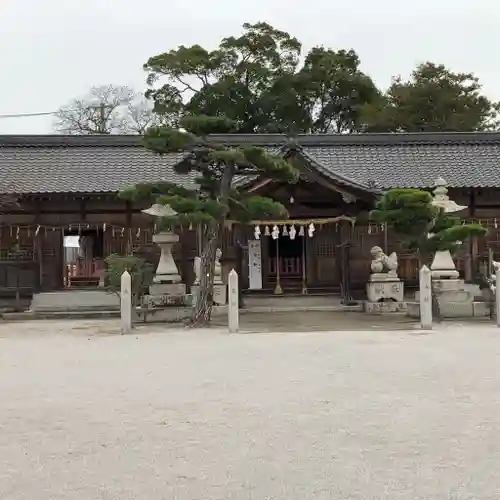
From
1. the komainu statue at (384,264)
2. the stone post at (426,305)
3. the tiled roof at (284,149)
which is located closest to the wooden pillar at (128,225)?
the tiled roof at (284,149)

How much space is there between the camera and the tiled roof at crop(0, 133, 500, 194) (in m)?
20.1

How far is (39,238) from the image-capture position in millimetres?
20031

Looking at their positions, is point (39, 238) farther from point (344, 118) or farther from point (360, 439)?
point (344, 118)

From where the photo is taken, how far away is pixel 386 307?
59.8 feet

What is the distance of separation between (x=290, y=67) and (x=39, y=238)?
22187 millimetres

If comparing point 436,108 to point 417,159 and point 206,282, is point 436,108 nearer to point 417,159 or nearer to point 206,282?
point 417,159

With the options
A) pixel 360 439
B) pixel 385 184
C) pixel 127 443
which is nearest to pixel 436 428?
pixel 360 439

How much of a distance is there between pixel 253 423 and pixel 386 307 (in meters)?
12.9

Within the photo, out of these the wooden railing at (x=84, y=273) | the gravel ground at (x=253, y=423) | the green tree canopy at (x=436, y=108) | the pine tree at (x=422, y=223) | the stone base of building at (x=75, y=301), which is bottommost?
the gravel ground at (x=253, y=423)

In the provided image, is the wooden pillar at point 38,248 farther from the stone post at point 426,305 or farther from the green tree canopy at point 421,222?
the stone post at point 426,305

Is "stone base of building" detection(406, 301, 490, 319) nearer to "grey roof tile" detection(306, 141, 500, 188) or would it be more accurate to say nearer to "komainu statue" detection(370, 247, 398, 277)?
"komainu statue" detection(370, 247, 398, 277)

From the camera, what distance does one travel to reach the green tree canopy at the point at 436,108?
117ft

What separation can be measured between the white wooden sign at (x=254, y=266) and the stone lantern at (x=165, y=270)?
382 cm

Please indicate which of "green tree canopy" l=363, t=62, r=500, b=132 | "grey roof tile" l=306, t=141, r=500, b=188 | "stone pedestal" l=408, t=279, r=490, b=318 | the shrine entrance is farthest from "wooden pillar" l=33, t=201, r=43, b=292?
"green tree canopy" l=363, t=62, r=500, b=132
